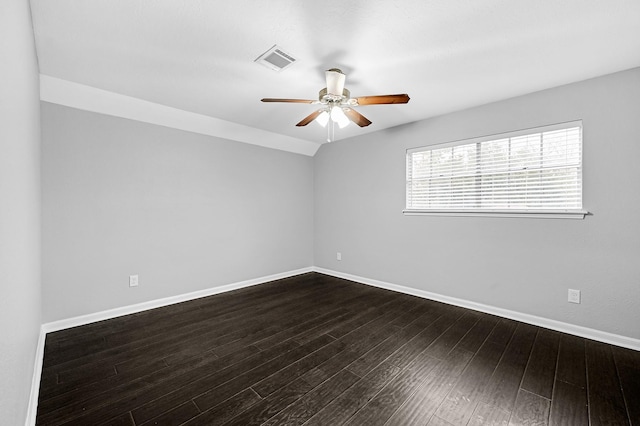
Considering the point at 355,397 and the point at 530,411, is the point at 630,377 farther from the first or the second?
the point at 355,397

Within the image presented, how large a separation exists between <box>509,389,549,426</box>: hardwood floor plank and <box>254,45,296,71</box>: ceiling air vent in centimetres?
288

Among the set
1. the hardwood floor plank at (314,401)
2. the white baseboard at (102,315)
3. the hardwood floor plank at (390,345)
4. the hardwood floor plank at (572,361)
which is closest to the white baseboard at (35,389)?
the white baseboard at (102,315)

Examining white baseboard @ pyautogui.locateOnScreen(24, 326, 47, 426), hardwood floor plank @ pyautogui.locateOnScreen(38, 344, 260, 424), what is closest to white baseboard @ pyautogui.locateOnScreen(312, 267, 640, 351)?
hardwood floor plank @ pyautogui.locateOnScreen(38, 344, 260, 424)

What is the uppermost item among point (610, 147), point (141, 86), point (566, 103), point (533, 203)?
point (141, 86)

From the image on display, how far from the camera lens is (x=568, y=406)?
66.1 inches

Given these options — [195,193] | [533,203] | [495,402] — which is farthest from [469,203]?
[195,193]

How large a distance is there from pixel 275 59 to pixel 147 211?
2.36 m

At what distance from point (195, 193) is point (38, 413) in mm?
2523

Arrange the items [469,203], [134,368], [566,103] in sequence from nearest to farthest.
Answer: [134,368], [566,103], [469,203]

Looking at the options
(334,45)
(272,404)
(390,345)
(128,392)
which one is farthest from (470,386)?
(334,45)

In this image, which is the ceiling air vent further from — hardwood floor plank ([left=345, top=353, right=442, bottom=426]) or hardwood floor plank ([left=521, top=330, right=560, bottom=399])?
hardwood floor plank ([left=521, top=330, right=560, bottom=399])

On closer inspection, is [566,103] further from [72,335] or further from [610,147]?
[72,335]

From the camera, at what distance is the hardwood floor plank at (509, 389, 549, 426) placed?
5.08ft

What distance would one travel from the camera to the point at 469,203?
332 centimetres
